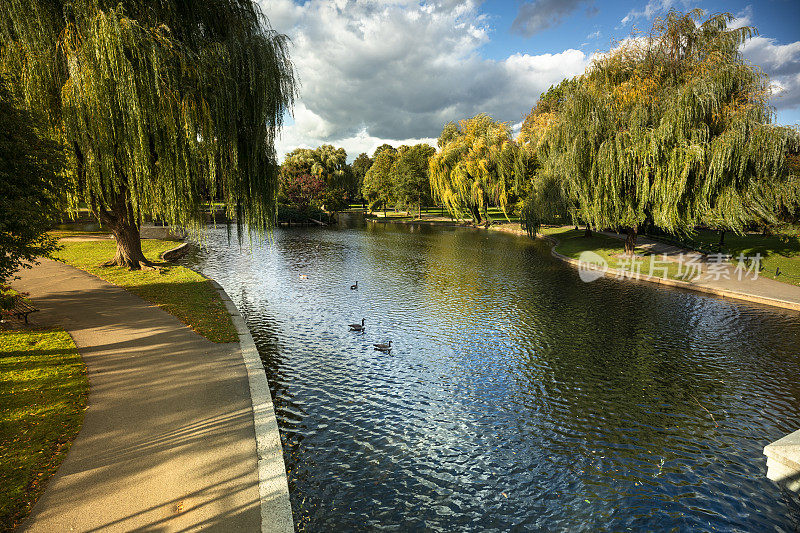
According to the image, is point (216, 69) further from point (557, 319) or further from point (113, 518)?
point (557, 319)

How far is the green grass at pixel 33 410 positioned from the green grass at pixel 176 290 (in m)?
3.07

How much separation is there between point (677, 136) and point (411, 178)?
47.2 meters

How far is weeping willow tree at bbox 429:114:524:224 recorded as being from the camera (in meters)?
44.4

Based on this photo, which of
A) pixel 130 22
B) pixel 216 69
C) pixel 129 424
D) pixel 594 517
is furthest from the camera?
pixel 216 69

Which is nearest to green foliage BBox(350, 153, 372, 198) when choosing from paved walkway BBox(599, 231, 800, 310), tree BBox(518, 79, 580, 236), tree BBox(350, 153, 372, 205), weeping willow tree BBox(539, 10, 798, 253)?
tree BBox(350, 153, 372, 205)

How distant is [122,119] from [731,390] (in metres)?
18.4

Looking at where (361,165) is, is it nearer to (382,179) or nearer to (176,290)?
(382,179)

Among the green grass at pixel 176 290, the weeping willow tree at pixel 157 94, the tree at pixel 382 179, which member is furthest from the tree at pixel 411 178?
the weeping willow tree at pixel 157 94

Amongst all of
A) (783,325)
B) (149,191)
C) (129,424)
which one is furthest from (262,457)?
(783,325)

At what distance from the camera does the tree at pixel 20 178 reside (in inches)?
280

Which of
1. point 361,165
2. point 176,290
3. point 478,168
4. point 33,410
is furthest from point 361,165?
point 33,410

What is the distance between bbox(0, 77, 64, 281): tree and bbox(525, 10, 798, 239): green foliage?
79.5 feet

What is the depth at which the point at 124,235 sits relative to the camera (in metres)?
18.2

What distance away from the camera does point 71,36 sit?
37.4ft
